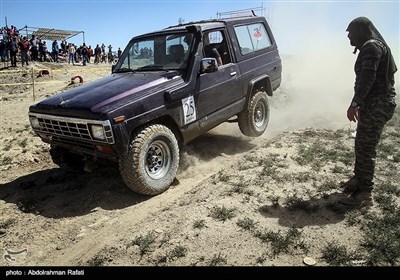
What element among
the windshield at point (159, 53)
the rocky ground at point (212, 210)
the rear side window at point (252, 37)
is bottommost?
the rocky ground at point (212, 210)

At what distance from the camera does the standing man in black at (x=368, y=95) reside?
3701 mm

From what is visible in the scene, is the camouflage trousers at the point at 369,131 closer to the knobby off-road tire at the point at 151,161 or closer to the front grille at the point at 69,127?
the knobby off-road tire at the point at 151,161

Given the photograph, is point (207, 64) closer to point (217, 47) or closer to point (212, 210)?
point (217, 47)

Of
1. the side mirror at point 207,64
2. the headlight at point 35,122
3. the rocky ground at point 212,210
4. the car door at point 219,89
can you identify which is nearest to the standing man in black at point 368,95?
the rocky ground at point 212,210

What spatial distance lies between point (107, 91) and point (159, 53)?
51.0 inches

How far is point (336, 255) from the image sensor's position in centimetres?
308

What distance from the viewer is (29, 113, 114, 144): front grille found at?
13.0ft

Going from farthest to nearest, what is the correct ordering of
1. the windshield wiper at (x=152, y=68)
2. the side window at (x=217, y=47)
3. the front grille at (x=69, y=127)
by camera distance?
the side window at (x=217, y=47) → the windshield wiper at (x=152, y=68) → the front grille at (x=69, y=127)

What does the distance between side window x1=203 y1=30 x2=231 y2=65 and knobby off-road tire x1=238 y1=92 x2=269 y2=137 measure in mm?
1055

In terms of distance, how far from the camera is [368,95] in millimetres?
3918

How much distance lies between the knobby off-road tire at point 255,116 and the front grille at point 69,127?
10.3ft

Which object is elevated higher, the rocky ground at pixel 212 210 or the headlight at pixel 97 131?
the headlight at pixel 97 131
